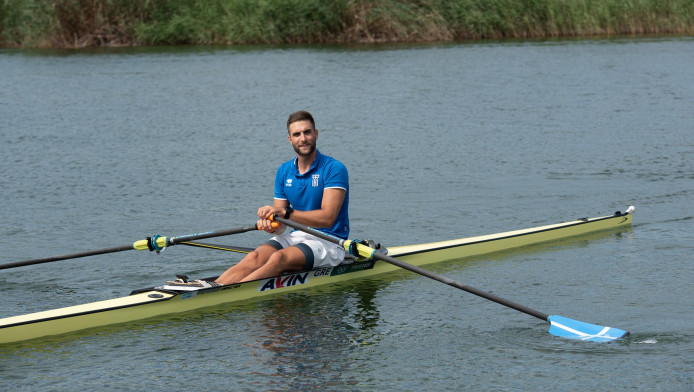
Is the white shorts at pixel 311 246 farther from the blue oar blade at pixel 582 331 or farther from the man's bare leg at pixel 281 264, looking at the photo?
the blue oar blade at pixel 582 331

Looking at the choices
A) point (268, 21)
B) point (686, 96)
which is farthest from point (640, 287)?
point (268, 21)

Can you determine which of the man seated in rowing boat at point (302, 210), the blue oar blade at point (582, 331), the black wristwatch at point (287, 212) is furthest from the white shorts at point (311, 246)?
the blue oar blade at point (582, 331)

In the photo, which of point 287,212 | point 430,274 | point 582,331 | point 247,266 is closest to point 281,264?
point 247,266

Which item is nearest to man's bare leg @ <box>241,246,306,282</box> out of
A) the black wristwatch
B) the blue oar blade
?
the black wristwatch

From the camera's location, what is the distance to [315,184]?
324 inches

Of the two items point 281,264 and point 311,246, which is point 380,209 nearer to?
point 311,246

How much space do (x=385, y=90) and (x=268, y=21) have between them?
14.0 metres

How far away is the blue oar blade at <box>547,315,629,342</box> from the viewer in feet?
23.2

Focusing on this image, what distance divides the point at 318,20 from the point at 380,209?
2551 centimetres

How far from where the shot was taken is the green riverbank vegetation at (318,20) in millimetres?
35531

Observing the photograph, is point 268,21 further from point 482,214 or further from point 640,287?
point 640,287

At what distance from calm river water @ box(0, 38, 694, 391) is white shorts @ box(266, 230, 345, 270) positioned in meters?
0.31

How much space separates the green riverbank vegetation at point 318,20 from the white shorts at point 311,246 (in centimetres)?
2793

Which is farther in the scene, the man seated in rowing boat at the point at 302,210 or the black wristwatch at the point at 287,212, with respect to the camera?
the black wristwatch at the point at 287,212
